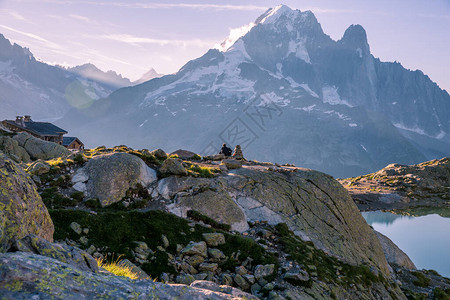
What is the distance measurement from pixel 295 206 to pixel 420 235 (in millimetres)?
57504

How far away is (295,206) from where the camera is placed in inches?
1094

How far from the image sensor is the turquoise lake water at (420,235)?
170ft

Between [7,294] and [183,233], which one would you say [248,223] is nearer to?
[183,233]

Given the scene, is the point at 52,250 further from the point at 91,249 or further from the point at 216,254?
the point at 216,254

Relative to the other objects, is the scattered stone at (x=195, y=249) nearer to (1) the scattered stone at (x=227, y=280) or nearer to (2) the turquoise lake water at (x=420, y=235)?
(1) the scattered stone at (x=227, y=280)

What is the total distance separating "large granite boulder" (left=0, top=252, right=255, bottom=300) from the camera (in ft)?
18.1

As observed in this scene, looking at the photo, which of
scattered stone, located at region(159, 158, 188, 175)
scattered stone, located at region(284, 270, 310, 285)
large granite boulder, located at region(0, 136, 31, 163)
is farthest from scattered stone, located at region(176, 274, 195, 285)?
large granite boulder, located at region(0, 136, 31, 163)

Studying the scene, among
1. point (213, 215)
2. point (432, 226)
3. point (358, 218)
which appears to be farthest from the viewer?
point (432, 226)

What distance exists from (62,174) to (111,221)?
7769mm

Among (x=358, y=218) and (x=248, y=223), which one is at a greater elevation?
(x=358, y=218)

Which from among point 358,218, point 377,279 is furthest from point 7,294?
point 358,218

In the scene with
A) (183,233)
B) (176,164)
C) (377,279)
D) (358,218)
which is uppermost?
(358,218)

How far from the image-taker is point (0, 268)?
563 centimetres

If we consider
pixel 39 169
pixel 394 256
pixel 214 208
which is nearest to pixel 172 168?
pixel 214 208
